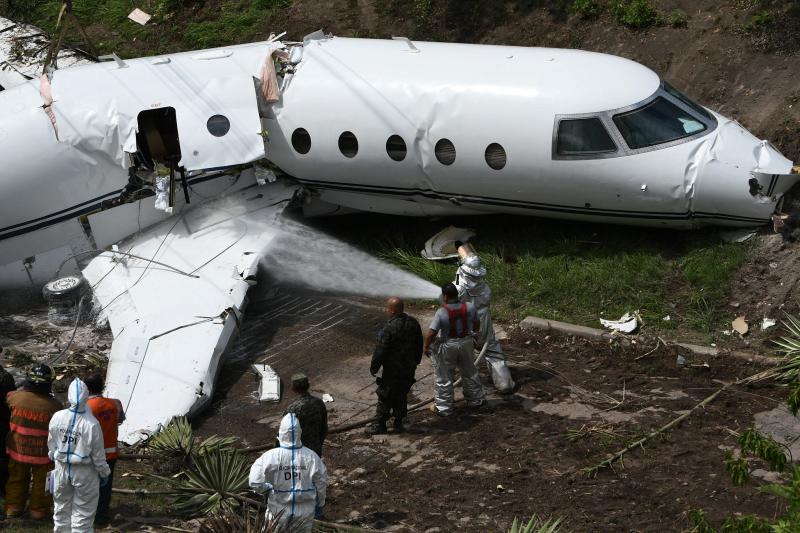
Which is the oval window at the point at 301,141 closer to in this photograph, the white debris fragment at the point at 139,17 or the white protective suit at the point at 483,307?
the white protective suit at the point at 483,307

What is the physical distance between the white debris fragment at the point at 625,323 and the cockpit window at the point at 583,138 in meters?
2.43

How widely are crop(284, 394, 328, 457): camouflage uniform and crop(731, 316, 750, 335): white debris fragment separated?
6603mm

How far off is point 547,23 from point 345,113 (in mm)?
7535

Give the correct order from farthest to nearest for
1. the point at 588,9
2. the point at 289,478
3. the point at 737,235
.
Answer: the point at 588,9 → the point at 737,235 → the point at 289,478

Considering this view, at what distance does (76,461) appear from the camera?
35.9ft

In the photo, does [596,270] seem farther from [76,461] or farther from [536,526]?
[76,461]

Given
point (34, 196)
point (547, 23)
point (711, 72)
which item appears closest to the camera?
point (34, 196)

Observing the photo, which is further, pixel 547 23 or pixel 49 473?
pixel 547 23

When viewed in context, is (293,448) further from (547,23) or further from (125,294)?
(547,23)

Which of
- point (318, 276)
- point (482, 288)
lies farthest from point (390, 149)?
point (482, 288)

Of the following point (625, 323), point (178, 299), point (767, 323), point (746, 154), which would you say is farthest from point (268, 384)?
point (746, 154)

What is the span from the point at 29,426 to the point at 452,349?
4.92 m

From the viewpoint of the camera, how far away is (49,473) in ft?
37.3

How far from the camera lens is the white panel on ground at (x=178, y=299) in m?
14.9
